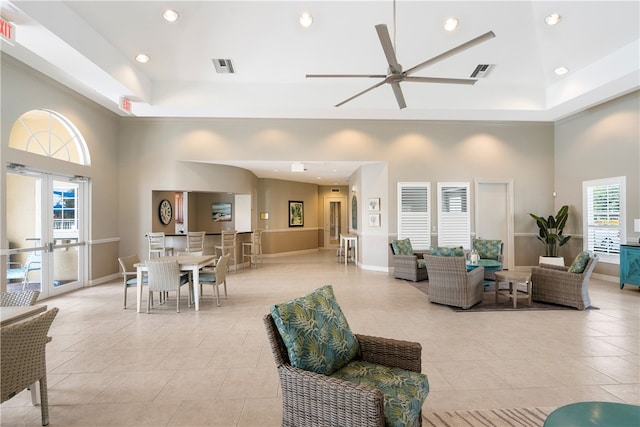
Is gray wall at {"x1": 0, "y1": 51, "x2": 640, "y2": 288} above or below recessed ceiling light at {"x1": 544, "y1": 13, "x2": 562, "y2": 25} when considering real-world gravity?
below

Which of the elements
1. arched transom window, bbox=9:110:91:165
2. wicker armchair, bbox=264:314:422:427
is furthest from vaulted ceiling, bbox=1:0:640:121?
wicker armchair, bbox=264:314:422:427

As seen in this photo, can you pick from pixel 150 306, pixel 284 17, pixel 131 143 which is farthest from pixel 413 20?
pixel 131 143

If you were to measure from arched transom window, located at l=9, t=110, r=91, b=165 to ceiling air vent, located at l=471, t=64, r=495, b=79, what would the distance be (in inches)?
323

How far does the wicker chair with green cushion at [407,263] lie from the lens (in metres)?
6.88

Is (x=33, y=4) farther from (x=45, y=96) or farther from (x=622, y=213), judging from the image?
(x=622, y=213)

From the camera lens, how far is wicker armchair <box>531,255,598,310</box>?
468cm

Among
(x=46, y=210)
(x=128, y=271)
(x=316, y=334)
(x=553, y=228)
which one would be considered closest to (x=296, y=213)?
(x=128, y=271)

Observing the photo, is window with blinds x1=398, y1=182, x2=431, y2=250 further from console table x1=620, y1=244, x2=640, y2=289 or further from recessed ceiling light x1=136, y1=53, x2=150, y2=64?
recessed ceiling light x1=136, y1=53, x2=150, y2=64

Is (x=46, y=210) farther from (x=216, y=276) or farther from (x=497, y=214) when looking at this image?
(x=497, y=214)

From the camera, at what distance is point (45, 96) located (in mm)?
5516

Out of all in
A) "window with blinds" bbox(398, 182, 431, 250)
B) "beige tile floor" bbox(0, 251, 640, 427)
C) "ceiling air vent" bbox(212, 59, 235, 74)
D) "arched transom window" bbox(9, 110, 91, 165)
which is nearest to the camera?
"beige tile floor" bbox(0, 251, 640, 427)

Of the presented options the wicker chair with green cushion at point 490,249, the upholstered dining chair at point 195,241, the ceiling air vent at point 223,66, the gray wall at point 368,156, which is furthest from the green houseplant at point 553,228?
the upholstered dining chair at point 195,241

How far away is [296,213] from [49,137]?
7827 mm

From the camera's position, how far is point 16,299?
Answer: 265 cm
